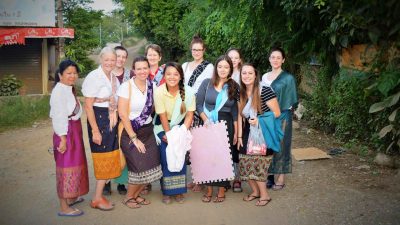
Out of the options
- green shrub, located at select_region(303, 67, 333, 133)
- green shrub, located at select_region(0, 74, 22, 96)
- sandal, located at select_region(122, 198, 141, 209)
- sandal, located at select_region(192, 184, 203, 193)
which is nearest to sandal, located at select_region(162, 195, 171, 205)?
sandal, located at select_region(122, 198, 141, 209)

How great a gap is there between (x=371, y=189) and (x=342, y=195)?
18.1 inches

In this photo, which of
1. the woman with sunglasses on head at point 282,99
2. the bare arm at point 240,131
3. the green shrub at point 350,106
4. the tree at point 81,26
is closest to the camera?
the bare arm at point 240,131

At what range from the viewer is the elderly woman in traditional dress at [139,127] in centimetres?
417

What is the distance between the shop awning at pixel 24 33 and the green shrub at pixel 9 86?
1.19 meters

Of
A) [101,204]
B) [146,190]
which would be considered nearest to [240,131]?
[146,190]

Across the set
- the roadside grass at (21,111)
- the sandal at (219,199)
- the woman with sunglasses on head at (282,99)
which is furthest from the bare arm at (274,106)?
the roadside grass at (21,111)

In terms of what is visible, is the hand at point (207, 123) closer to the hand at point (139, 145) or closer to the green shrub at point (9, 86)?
the hand at point (139, 145)

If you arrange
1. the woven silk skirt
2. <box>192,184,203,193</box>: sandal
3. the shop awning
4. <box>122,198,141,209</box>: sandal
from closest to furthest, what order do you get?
<box>122,198,141,209</box>: sandal
the woven silk skirt
<box>192,184,203,193</box>: sandal
the shop awning

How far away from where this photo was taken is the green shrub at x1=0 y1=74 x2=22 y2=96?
1284 centimetres

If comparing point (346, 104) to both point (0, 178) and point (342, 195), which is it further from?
point (0, 178)

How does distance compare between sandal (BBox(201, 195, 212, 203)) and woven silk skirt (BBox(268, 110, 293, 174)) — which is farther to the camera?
woven silk skirt (BBox(268, 110, 293, 174))

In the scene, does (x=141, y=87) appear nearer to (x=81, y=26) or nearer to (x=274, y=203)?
(x=274, y=203)

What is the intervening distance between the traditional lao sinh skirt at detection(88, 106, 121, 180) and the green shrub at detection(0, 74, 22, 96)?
10.0 m

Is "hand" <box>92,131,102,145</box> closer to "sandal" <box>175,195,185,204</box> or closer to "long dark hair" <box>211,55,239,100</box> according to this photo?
"sandal" <box>175,195,185,204</box>
